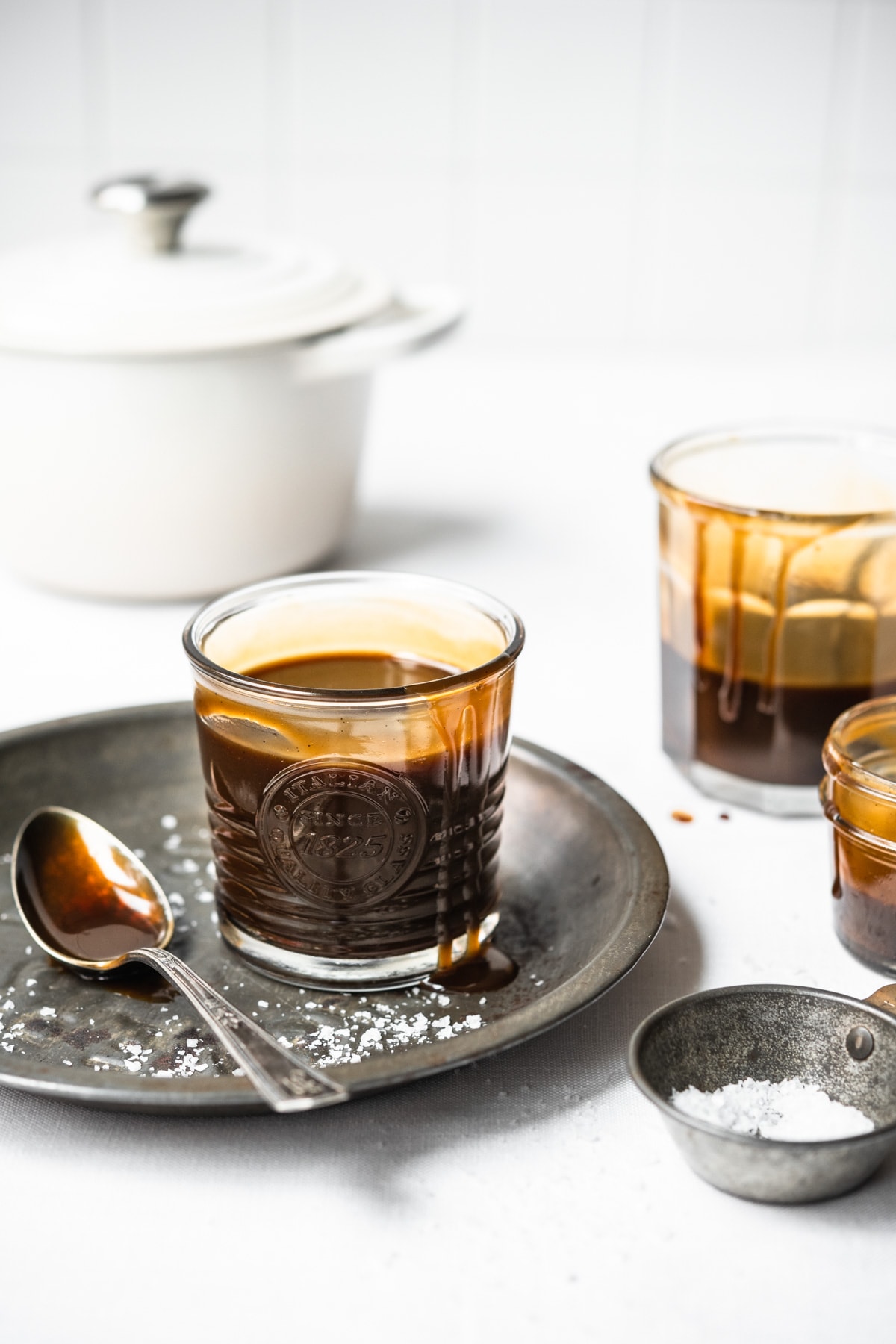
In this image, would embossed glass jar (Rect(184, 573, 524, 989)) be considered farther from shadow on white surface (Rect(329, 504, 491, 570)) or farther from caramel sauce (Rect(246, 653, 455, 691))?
shadow on white surface (Rect(329, 504, 491, 570))

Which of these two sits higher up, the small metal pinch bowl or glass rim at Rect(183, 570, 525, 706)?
glass rim at Rect(183, 570, 525, 706)

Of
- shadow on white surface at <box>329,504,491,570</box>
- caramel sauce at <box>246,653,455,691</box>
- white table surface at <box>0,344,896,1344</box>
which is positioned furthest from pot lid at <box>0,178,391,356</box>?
white table surface at <box>0,344,896,1344</box>

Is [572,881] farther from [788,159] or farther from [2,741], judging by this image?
[788,159]

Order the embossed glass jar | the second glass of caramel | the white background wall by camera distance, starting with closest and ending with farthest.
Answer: the embossed glass jar → the second glass of caramel → the white background wall

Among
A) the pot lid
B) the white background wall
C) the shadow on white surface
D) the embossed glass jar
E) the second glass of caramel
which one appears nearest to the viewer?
the embossed glass jar

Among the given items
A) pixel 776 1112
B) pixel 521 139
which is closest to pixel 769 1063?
pixel 776 1112

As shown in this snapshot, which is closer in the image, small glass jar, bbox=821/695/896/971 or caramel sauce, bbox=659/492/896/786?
small glass jar, bbox=821/695/896/971

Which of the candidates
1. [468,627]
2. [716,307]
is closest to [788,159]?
[716,307]
